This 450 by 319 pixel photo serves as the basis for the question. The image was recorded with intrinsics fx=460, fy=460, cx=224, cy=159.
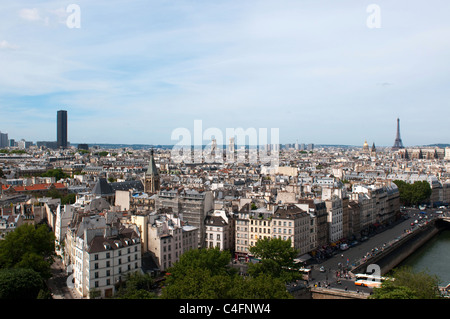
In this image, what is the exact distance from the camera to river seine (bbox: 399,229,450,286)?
118ft

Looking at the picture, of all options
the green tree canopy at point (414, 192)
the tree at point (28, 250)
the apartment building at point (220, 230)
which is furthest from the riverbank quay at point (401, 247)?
the tree at point (28, 250)

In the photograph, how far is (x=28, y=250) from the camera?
97.3ft

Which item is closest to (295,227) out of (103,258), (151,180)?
(103,258)

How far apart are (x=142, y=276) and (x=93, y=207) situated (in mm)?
14952

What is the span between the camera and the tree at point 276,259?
26.8 meters

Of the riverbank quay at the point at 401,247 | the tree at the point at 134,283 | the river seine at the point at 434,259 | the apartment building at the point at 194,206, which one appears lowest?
the river seine at the point at 434,259

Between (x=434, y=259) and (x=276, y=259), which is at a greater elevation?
(x=276, y=259)

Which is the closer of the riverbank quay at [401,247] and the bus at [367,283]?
the bus at [367,283]

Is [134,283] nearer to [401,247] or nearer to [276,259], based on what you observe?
[276,259]

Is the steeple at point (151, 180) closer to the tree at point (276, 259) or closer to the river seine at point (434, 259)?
the tree at point (276, 259)

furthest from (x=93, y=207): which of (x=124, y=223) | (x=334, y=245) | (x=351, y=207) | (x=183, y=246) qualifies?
(x=351, y=207)

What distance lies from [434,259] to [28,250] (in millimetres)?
33424

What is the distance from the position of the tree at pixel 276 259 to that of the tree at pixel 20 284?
1192 centimetres
